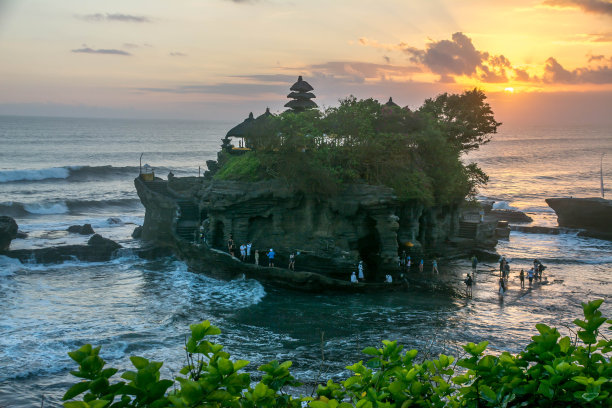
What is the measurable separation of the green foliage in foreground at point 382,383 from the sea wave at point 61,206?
56.7 m

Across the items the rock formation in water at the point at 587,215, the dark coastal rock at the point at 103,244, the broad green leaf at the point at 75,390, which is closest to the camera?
the broad green leaf at the point at 75,390

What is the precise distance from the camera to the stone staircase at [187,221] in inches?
1414

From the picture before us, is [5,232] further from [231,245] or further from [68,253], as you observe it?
[231,245]

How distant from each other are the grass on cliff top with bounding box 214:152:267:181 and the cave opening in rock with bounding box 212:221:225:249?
102 inches

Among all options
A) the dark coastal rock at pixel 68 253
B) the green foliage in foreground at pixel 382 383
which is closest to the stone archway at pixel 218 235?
the dark coastal rock at pixel 68 253

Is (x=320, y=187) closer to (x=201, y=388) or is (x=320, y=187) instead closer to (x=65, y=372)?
(x=65, y=372)

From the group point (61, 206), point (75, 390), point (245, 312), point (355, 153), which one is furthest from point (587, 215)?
point (61, 206)

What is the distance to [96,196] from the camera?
217 feet

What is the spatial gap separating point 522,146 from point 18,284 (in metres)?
158

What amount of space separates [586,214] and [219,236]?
29.8 metres

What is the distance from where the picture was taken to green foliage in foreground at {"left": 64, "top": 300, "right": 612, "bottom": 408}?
4.85m

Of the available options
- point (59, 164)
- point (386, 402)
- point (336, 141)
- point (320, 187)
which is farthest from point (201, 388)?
point (59, 164)

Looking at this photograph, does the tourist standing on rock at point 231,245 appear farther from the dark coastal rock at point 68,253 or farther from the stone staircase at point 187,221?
the dark coastal rock at point 68,253

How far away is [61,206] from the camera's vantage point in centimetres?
5984
